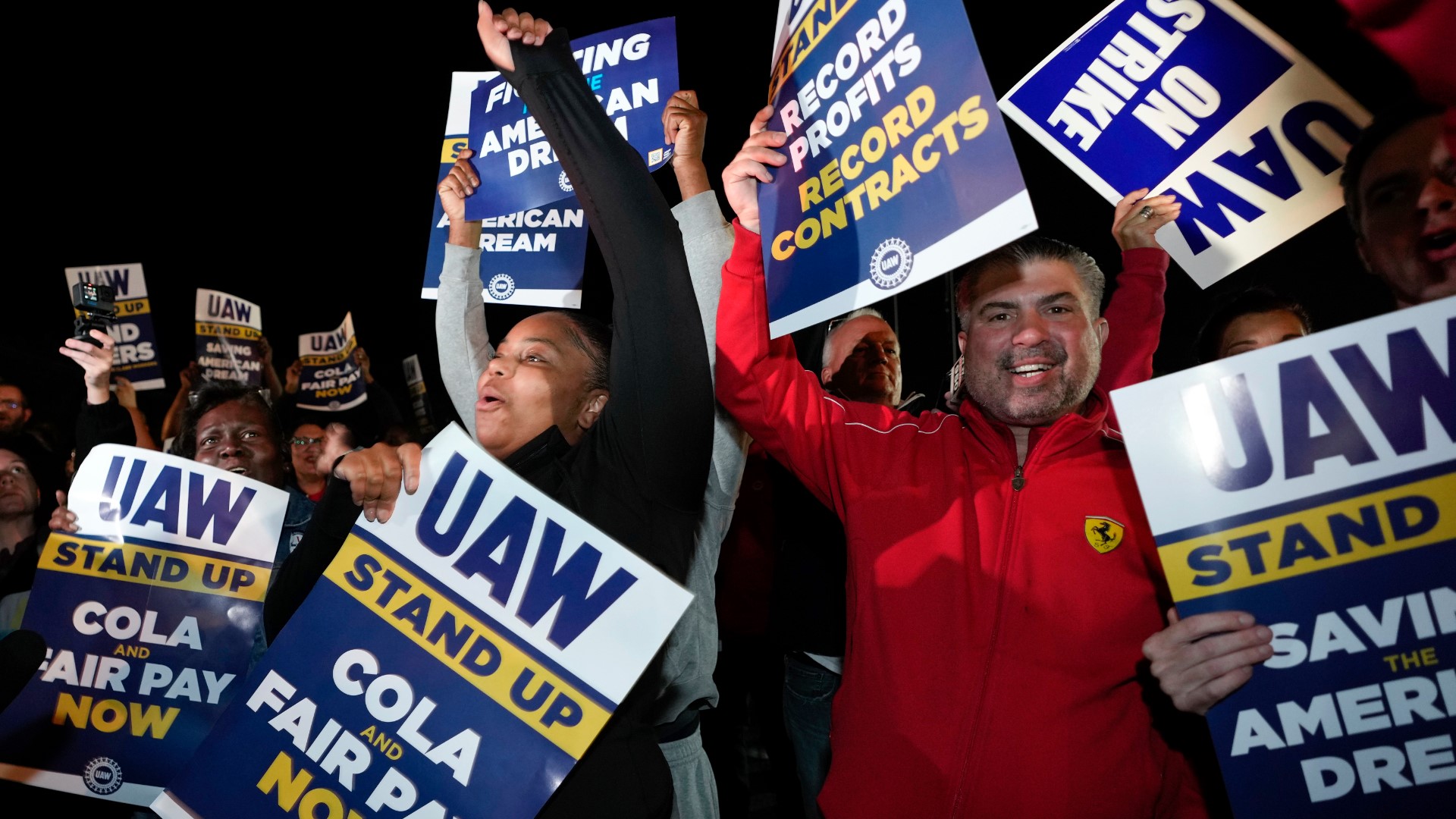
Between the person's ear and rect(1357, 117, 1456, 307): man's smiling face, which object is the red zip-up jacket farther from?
rect(1357, 117, 1456, 307): man's smiling face

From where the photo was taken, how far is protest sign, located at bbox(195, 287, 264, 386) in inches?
194

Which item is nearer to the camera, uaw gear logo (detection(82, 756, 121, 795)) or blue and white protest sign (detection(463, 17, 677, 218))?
uaw gear logo (detection(82, 756, 121, 795))

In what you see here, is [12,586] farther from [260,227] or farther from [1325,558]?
[260,227]

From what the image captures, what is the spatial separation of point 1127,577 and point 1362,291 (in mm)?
2588

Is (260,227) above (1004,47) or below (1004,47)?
above

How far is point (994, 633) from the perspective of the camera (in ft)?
4.91

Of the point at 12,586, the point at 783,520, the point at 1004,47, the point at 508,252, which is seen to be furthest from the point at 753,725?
the point at 1004,47

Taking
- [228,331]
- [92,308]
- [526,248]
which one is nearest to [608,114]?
[526,248]

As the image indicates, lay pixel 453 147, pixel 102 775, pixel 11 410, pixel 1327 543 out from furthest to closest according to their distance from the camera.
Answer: pixel 11 410 < pixel 453 147 < pixel 102 775 < pixel 1327 543

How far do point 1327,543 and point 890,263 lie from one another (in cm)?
76

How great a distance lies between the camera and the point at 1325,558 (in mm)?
1117

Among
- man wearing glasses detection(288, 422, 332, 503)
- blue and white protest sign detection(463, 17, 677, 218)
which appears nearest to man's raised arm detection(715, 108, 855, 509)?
blue and white protest sign detection(463, 17, 677, 218)

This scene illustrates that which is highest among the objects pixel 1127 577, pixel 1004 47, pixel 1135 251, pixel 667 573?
pixel 1004 47

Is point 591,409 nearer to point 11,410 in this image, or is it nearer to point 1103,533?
point 1103,533
